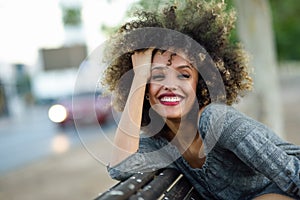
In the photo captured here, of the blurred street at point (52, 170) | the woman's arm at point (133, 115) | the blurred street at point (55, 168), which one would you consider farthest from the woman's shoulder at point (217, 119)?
the blurred street at point (52, 170)

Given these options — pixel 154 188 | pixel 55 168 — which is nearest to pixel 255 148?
pixel 154 188

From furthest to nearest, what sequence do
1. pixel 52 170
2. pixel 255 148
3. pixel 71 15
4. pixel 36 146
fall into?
pixel 36 146
pixel 71 15
pixel 52 170
pixel 255 148

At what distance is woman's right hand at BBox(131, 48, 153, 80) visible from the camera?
87.0 inches

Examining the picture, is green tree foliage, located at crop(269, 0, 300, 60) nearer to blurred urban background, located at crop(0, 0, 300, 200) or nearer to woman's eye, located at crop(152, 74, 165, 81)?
blurred urban background, located at crop(0, 0, 300, 200)

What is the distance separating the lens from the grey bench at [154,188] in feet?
5.26

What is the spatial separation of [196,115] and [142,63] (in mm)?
324

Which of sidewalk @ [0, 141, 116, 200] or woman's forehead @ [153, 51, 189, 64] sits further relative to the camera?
sidewalk @ [0, 141, 116, 200]

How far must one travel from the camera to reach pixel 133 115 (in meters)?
2.21

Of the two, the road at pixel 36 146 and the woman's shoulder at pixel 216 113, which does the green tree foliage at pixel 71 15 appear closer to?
the road at pixel 36 146

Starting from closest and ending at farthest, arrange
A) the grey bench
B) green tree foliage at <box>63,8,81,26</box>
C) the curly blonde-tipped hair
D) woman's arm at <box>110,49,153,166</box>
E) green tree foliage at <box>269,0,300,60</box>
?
the grey bench → woman's arm at <box>110,49,153,166</box> → the curly blonde-tipped hair → green tree foliage at <box>63,8,81,26</box> → green tree foliage at <box>269,0,300,60</box>

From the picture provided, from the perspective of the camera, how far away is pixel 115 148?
2199mm

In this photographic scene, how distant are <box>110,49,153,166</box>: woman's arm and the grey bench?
162 mm

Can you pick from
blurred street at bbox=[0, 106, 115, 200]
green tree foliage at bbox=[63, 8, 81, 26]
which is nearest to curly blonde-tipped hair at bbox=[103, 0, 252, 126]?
blurred street at bbox=[0, 106, 115, 200]

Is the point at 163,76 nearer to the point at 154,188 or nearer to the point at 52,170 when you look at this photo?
the point at 154,188
